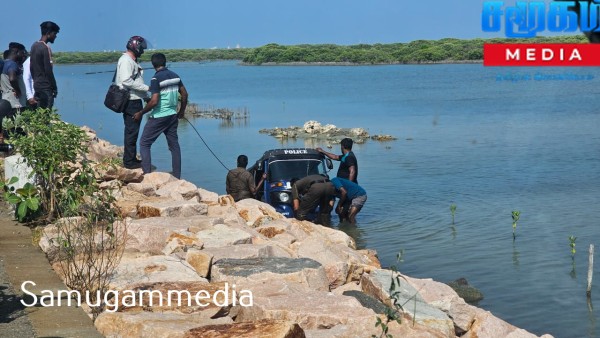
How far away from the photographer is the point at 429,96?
219ft

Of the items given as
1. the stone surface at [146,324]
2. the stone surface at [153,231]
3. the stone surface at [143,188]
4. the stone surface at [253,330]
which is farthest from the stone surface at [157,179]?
the stone surface at [253,330]

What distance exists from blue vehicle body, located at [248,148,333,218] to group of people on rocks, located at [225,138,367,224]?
0.46 ft

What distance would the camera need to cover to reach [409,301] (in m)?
8.92

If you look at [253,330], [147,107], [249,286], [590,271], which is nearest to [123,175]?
[147,107]

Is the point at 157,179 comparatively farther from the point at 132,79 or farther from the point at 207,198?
the point at 132,79

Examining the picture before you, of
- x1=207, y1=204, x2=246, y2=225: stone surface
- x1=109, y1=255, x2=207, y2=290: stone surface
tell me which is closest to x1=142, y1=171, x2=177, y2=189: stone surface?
x1=207, y1=204, x2=246, y2=225: stone surface

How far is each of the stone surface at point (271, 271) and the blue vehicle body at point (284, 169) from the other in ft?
23.9

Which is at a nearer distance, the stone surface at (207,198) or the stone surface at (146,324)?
the stone surface at (146,324)

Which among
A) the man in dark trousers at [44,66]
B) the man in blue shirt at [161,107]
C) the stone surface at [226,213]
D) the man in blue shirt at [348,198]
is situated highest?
the man in dark trousers at [44,66]

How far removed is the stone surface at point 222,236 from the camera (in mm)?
10180

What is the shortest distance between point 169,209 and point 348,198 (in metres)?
6.19

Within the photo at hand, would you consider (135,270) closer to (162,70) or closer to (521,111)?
(162,70)

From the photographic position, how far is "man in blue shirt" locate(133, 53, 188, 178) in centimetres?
1434

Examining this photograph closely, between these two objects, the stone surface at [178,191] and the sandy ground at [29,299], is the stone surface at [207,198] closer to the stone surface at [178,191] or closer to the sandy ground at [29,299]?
the stone surface at [178,191]
